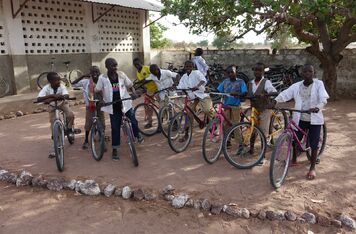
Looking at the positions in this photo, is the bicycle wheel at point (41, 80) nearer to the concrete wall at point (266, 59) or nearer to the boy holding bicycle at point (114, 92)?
the concrete wall at point (266, 59)

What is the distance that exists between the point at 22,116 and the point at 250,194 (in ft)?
23.1

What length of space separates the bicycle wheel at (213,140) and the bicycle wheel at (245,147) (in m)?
0.16

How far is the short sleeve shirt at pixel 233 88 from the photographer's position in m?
4.93

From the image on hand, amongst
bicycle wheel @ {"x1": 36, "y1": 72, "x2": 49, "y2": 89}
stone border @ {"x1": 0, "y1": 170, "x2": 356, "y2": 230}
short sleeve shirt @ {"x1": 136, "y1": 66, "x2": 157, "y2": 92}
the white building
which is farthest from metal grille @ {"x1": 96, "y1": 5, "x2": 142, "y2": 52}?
stone border @ {"x1": 0, "y1": 170, "x2": 356, "y2": 230}

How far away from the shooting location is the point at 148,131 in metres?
6.48

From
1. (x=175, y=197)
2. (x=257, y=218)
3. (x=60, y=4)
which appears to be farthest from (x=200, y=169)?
(x=60, y=4)

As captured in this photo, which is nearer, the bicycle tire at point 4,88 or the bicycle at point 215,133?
the bicycle at point 215,133

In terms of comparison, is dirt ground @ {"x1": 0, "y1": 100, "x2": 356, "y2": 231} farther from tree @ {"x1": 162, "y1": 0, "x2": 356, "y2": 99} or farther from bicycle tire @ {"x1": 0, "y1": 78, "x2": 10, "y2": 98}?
bicycle tire @ {"x1": 0, "y1": 78, "x2": 10, "y2": 98}

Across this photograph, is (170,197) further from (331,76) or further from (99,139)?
(331,76)

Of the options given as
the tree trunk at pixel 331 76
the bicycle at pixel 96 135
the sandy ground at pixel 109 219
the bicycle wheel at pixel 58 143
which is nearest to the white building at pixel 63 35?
the bicycle at pixel 96 135

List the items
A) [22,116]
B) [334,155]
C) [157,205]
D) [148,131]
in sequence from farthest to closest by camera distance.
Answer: [22,116] < [148,131] < [334,155] < [157,205]

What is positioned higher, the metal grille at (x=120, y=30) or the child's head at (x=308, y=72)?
the metal grille at (x=120, y=30)

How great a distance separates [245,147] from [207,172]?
0.82 meters

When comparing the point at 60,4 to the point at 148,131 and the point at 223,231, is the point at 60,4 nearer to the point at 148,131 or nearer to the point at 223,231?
the point at 148,131
